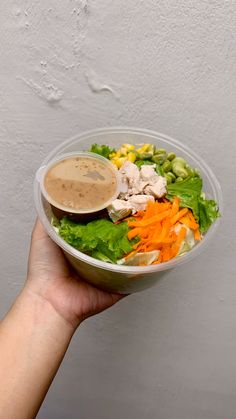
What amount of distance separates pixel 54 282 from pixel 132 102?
392 millimetres

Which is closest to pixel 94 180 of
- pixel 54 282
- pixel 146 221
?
pixel 146 221

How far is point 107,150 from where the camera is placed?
34.2 inches

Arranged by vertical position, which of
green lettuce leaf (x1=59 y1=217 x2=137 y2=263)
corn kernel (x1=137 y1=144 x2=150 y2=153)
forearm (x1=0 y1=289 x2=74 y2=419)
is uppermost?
corn kernel (x1=137 y1=144 x2=150 y2=153)

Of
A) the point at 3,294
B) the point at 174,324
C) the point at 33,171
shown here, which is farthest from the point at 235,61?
the point at 3,294

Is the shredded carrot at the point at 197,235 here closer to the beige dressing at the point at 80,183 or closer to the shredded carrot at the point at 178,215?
the shredded carrot at the point at 178,215

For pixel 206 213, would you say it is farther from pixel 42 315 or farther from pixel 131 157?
pixel 42 315

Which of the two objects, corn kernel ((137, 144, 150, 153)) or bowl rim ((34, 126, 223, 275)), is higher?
corn kernel ((137, 144, 150, 153))

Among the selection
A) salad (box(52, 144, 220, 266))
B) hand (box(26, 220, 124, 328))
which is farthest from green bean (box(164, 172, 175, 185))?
hand (box(26, 220, 124, 328))

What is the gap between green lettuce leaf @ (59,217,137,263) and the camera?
2.46 feet

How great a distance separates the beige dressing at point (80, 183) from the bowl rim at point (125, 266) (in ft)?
0.18

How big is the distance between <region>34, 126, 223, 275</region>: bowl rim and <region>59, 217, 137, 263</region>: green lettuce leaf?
0.04ft

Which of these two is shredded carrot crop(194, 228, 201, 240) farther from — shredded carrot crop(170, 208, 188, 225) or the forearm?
the forearm

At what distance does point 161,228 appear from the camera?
29.7 inches

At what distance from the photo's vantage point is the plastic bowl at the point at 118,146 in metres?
0.81
